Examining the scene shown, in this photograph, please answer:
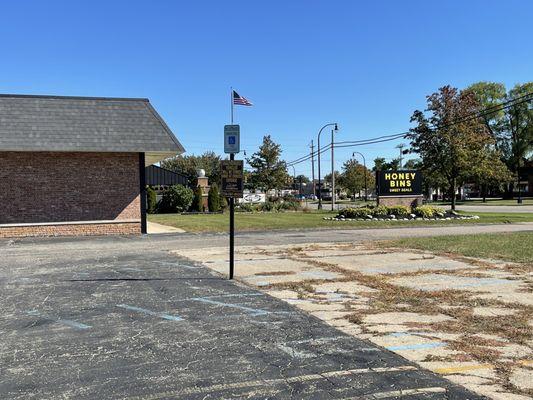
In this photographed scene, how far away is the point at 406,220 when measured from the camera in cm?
2959

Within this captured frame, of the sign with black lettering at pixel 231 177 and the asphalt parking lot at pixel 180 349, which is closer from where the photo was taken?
the asphalt parking lot at pixel 180 349

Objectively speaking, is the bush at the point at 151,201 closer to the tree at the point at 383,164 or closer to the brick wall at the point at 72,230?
the brick wall at the point at 72,230

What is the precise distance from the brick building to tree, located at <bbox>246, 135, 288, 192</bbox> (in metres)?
40.3

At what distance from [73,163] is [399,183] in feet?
69.6

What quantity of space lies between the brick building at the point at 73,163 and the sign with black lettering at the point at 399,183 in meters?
16.8

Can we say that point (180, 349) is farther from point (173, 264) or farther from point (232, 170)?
point (173, 264)

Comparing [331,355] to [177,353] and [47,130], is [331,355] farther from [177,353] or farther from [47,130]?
[47,130]

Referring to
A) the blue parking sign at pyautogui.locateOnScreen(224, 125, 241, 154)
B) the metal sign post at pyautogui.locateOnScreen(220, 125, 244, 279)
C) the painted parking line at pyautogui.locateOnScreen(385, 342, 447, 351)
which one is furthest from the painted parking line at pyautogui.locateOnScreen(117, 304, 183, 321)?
the blue parking sign at pyautogui.locateOnScreen(224, 125, 241, 154)

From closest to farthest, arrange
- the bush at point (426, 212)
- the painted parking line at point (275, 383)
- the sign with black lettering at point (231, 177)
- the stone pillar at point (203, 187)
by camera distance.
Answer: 1. the painted parking line at point (275, 383)
2. the sign with black lettering at point (231, 177)
3. the bush at point (426, 212)
4. the stone pillar at point (203, 187)

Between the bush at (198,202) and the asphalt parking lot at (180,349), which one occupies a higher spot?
the bush at (198,202)

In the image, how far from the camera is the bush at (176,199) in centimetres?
3875

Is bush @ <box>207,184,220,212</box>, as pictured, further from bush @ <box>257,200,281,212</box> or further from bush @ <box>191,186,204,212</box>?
bush @ <box>257,200,281,212</box>

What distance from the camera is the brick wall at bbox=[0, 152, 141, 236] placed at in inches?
812

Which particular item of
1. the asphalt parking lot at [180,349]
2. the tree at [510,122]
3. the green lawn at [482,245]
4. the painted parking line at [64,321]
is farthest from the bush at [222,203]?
the tree at [510,122]
